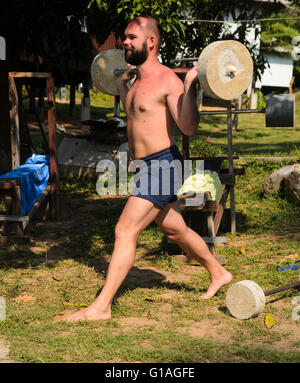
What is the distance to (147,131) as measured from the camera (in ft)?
14.7

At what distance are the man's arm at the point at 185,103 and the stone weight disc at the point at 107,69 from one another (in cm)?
89

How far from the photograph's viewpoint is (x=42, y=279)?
18.2 feet

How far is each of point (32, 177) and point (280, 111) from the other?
3348mm

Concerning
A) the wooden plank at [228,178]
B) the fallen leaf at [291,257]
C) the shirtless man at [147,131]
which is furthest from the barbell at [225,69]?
the wooden plank at [228,178]

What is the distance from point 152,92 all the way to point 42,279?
2.17 m

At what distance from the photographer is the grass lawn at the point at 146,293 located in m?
3.79

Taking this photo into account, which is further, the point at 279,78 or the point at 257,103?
the point at 279,78

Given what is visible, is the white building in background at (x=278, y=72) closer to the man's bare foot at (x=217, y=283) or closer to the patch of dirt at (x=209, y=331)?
the man's bare foot at (x=217, y=283)

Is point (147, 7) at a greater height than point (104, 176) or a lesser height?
greater

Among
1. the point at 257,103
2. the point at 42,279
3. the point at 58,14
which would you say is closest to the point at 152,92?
the point at 42,279

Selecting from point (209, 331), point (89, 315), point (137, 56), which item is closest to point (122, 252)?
point (89, 315)

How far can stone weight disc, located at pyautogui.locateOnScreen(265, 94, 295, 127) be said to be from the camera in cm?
561

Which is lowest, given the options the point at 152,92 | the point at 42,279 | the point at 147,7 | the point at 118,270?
the point at 42,279
